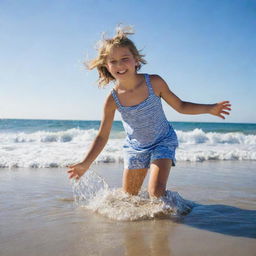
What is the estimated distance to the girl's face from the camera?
380cm

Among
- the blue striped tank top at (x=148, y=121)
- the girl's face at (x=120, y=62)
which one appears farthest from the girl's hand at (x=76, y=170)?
the girl's face at (x=120, y=62)

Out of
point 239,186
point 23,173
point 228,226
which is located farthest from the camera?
point 23,173

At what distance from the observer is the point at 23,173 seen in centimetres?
616

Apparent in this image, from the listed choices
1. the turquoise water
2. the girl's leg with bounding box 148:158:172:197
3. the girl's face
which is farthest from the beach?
the turquoise water

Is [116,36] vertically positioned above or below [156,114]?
above

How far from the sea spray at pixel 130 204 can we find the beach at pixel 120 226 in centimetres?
8

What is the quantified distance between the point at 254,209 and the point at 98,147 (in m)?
1.91

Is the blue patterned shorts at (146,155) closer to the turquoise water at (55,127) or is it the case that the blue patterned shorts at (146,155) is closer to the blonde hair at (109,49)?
the blonde hair at (109,49)

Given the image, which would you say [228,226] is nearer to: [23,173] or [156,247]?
[156,247]

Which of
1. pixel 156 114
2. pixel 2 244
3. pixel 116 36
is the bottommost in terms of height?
pixel 2 244

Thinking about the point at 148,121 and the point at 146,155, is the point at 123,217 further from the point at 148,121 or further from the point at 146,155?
the point at 148,121

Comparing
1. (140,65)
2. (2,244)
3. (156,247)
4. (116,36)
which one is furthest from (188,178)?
(2,244)

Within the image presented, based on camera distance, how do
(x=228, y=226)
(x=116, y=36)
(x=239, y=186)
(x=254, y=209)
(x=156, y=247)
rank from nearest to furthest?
(x=156, y=247), (x=228, y=226), (x=254, y=209), (x=116, y=36), (x=239, y=186)

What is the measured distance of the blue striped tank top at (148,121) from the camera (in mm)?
3902
